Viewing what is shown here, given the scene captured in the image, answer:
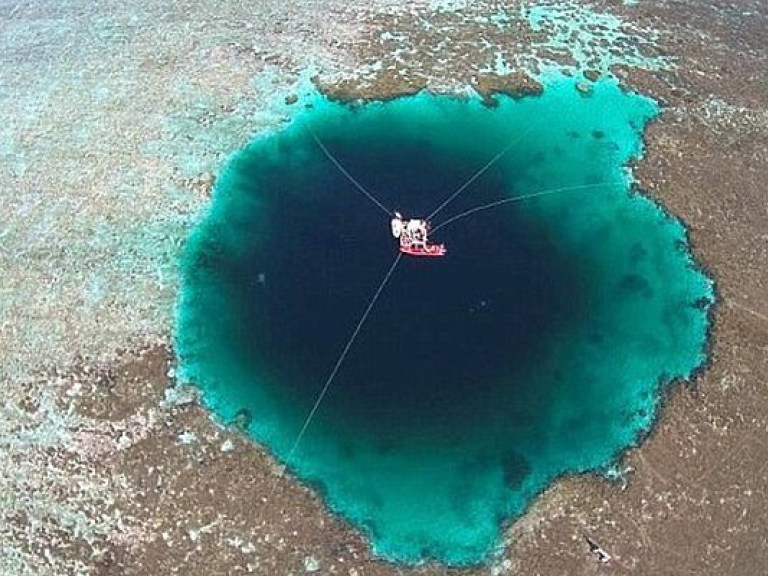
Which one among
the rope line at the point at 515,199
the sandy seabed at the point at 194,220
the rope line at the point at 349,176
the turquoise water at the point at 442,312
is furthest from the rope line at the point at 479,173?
the sandy seabed at the point at 194,220

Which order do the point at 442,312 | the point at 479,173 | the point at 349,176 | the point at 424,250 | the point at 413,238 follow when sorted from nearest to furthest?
the point at 442,312 < the point at 413,238 < the point at 424,250 < the point at 349,176 < the point at 479,173

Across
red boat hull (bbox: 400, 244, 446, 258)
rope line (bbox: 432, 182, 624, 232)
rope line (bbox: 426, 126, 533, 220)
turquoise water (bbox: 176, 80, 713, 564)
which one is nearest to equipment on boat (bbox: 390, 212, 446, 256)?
red boat hull (bbox: 400, 244, 446, 258)

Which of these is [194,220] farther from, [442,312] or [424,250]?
[442,312]

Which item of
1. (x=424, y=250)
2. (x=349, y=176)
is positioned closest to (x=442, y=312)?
(x=424, y=250)

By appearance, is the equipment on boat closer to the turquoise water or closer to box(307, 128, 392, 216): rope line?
the turquoise water

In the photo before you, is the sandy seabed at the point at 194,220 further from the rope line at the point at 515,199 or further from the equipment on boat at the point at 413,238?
the equipment on boat at the point at 413,238

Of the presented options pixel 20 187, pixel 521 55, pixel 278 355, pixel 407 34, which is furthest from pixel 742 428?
pixel 20 187

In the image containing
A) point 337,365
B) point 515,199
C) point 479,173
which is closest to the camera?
point 337,365
